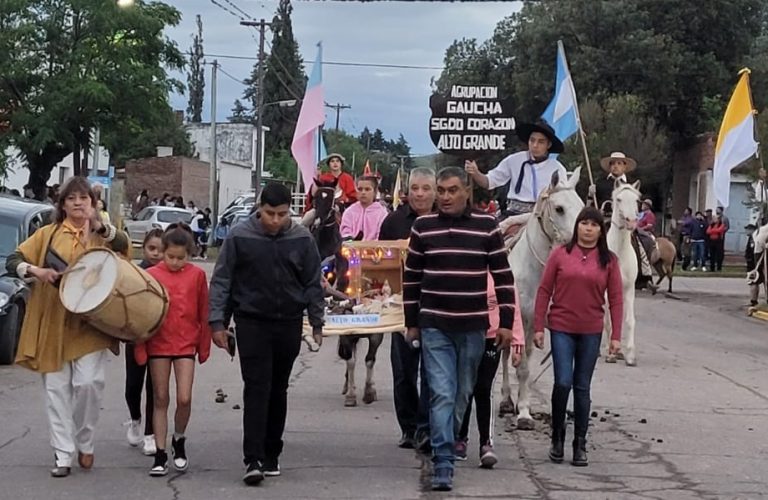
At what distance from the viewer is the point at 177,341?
28.0 ft

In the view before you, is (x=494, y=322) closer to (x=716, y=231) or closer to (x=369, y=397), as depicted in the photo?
(x=369, y=397)

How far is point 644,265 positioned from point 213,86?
1713 inches

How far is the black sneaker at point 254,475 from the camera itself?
26.9ft

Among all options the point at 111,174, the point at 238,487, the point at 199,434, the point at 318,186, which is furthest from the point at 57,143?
the point at 238,487

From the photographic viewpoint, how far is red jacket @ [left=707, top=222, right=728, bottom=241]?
41.3m

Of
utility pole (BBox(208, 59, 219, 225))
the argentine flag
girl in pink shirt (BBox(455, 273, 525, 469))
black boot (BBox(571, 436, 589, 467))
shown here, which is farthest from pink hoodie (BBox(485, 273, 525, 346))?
utility pole (BBox(208, 59, 219, 225))

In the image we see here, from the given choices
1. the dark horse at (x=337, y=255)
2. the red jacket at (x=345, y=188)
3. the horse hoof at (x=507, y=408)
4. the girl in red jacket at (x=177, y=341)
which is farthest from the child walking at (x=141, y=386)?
the red jacket at (x=345, y=188)

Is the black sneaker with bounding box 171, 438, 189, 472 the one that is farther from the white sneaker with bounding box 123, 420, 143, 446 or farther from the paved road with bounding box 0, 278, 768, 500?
the white sneaker with bounding box 123, 420, 143, 446

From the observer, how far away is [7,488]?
8.08m

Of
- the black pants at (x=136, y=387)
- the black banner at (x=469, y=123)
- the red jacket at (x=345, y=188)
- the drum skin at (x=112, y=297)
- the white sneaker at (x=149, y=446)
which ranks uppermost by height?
the black banner at (x=469, y=123)

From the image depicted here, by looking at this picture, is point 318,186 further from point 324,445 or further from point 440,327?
point 440,327

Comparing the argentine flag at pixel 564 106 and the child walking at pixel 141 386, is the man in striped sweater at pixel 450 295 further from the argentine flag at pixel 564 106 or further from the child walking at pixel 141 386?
the argentine flag at pixel 564 106

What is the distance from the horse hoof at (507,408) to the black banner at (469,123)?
2.53m

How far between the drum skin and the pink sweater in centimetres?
284
